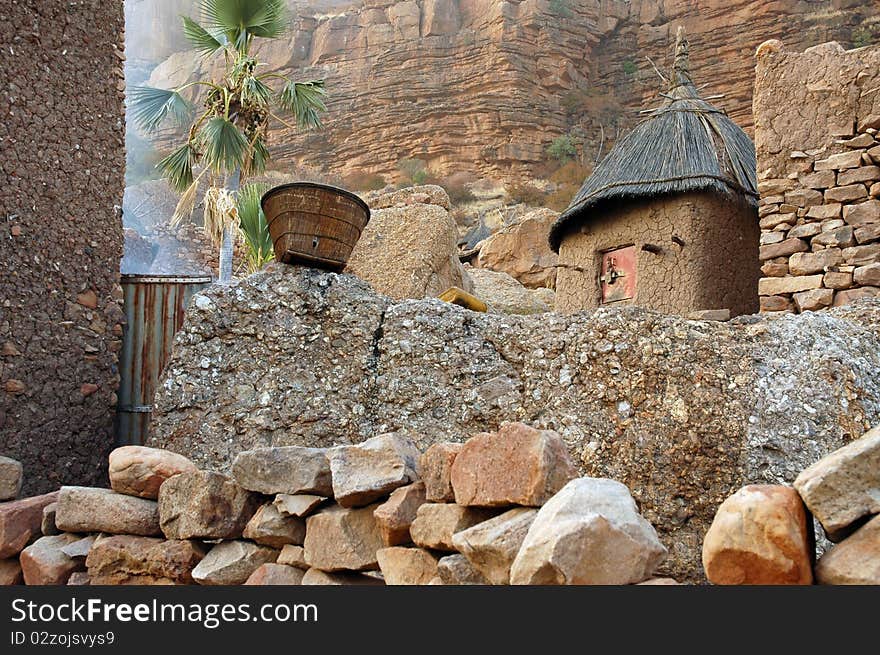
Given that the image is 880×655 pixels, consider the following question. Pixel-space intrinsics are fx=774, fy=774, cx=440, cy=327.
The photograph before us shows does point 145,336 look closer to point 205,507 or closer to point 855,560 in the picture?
point 205,507

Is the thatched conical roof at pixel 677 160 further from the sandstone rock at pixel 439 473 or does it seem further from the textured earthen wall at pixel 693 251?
the sandstone rock at pixel 439 473

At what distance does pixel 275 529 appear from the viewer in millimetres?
2682

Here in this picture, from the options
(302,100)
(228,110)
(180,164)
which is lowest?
(180,164)

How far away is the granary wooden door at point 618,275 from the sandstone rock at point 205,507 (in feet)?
22.0

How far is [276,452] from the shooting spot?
2.76 m

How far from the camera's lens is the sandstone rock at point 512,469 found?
83.5 inches

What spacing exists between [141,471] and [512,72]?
1114 inches

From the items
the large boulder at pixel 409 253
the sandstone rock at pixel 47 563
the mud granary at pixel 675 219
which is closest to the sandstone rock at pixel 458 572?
the sandstone rock at pixel 47 563

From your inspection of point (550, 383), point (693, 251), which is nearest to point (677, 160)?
point (693, 251)

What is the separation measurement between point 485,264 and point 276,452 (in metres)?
→ 13.7

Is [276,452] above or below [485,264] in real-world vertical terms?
below
